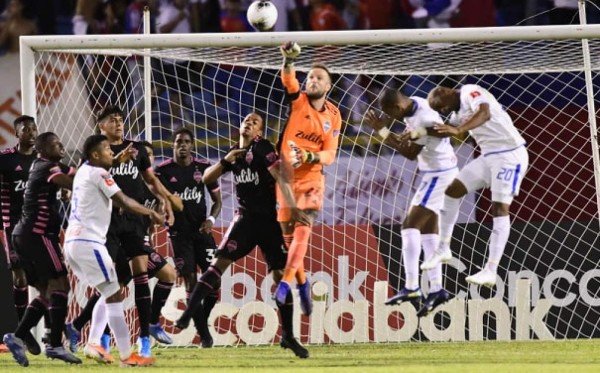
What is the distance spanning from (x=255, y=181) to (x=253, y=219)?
0.35 metres

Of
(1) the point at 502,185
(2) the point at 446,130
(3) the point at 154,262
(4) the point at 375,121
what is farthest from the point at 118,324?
(1) the point at 502,185

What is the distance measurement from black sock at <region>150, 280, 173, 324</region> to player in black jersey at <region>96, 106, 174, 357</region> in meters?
0.68

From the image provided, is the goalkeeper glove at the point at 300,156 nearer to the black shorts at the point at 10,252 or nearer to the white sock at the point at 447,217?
the white sock at the point at 447,217

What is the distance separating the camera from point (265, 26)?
1175cm

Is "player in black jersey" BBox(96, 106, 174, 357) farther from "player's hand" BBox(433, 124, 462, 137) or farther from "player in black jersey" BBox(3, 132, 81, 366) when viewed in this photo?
"player's hand" BBox(433, 124, 462, 137)

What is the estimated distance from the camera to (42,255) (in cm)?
1105

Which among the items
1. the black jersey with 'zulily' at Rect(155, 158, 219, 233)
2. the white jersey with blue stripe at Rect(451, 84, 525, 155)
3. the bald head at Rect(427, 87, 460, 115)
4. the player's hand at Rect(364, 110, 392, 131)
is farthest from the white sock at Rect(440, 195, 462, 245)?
the black jersey with 'zulily' at Rect(155, 158, 219, 233)

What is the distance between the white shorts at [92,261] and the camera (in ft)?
33.7

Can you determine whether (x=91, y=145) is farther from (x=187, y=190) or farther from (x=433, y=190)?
(x=187, y=190)

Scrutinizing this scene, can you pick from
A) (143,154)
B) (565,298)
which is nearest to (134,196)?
(143,154)

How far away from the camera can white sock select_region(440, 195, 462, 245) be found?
35.7ft

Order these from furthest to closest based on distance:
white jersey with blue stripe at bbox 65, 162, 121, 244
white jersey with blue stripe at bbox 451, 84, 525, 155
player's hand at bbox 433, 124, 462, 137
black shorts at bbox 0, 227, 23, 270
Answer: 1. black shorts at bbox 0, 227, 23, 270
2. white jersey with blue stripe at bbox 451, 84, 525, 155
3. white jersey with blue stripe at bbox 65, 162, 121, 244
4. player's hand at bbox 433, 124, 462, 137

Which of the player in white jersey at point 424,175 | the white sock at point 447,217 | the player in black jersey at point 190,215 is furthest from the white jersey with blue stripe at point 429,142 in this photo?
→ the player in black jersey at point 190,215

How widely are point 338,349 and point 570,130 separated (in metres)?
3.68
